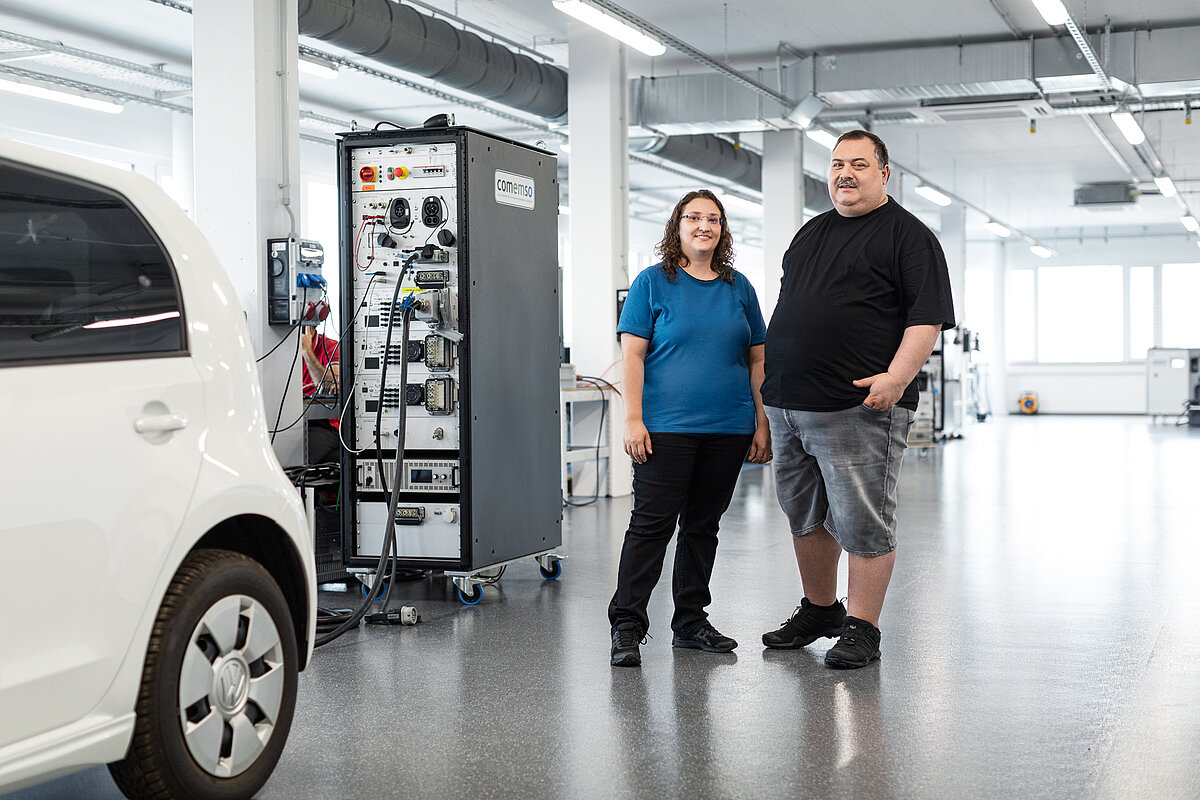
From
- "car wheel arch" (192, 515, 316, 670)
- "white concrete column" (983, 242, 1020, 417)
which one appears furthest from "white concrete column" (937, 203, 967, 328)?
"car wheel arch" (192, 515, 316, 670)

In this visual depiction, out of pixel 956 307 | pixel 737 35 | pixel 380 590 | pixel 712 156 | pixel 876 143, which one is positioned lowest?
pixel 380 590

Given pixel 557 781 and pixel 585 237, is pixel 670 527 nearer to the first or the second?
pixel 557 781

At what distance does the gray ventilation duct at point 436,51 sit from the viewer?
7102 mm

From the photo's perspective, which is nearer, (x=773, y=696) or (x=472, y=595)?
(x=773, y=696)

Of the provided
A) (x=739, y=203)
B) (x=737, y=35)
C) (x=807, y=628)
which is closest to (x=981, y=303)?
(x=739, y=203)

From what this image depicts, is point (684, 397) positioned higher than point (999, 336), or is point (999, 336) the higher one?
point (999, 336)

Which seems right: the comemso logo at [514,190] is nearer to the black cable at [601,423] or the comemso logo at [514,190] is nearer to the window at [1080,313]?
the black cable at [601,423]

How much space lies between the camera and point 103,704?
1.96 m

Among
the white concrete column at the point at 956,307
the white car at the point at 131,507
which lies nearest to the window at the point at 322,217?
the white concrete column at the point at 956,307

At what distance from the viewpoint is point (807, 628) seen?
12.7 feet

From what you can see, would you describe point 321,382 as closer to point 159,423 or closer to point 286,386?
point 286,386

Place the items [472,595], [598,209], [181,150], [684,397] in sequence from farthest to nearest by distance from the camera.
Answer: [181,150] < [598,209] < [472,595] < [684,397]

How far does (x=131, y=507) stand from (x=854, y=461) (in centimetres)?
213

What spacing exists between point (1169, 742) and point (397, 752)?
1.81 metres
